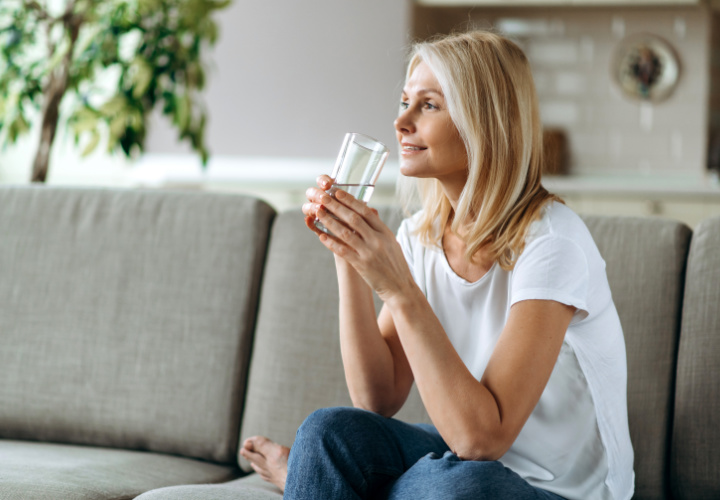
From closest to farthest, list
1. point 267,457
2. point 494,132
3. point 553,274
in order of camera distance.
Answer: point 553,274 < point 494,132 < point 267,457

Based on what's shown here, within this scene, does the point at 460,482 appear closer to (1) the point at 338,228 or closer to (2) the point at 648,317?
(1) the point at 338,228

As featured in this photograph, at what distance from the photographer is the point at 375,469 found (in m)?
1.19

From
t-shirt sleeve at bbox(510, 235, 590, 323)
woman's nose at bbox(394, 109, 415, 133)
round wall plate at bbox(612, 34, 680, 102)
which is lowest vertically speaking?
t-shirt sleeve at bbox(510, 235, 590, 323)

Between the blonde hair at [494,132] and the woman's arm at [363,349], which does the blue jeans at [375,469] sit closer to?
the woman's arm at [363,349]

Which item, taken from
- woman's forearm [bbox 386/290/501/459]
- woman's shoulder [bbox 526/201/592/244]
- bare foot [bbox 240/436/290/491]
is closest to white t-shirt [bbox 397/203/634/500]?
woman's shoulder [bbox 526/201/592/244]

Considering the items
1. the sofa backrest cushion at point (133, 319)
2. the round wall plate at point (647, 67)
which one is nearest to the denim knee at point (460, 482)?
the sofa backrest cushion at point (133, 319)

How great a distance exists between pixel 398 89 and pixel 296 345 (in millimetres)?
3024

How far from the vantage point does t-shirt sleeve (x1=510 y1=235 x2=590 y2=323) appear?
1168 mm

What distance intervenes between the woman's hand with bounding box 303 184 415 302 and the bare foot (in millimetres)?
475

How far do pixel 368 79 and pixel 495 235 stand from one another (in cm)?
339

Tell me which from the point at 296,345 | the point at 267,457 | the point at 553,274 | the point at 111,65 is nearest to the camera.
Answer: the point at 553,274

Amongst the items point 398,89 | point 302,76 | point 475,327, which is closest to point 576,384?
point 475,327

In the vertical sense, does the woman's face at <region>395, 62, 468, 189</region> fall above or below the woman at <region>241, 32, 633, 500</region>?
above

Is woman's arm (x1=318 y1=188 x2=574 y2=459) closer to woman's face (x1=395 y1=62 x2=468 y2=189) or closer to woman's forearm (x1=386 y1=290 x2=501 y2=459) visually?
woman's forearm (x1=386 y1=290 x2=501 y2=459)
